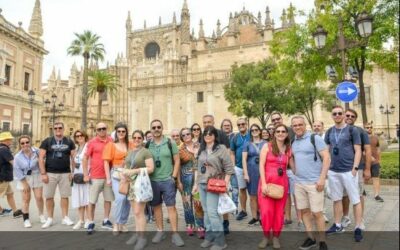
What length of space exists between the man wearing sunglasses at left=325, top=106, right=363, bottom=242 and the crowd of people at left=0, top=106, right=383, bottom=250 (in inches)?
0.6

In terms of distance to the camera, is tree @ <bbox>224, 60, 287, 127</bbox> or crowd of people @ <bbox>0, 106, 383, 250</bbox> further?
tree @ <bbox>224, 60, 287, 127</bbox>

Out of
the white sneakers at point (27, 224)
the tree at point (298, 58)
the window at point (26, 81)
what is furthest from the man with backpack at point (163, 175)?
the window at point (26, 81)

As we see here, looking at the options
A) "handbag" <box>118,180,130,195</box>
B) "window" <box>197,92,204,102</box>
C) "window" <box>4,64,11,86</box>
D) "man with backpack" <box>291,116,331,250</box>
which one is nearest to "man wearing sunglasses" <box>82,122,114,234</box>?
"handbag" <box>118,180,130,195</box>

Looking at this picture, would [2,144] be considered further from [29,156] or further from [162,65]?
[162,65]

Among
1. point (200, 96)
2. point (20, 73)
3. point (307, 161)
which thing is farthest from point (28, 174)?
point (200, 96)

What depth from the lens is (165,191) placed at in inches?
212

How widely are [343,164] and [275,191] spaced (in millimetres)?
1503

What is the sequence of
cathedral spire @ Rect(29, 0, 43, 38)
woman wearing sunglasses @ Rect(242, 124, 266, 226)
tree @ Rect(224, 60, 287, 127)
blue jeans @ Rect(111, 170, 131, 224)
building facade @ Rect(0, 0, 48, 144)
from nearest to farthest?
blue jeans @ Rect(111, 170, 131, 224)
woman wearing sunglasses @ Rect(242, 124, 266, 226)
tree @ Rect(224, 60, 287, 127)
building facade @ Rect(0, 0, 48, 144)
cathedral spire @ Rect(29, 0, 43, 38)

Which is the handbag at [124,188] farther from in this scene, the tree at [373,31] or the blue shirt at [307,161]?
the tree at [373,31]

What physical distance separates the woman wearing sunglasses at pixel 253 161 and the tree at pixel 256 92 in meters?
22.4

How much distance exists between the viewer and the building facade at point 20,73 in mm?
29375

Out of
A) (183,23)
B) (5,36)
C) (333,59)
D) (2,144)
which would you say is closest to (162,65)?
(183,23)

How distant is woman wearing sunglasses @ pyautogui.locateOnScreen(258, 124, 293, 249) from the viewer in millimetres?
4832

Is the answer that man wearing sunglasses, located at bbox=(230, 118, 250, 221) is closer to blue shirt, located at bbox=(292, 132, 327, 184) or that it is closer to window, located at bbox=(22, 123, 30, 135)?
blue shirt, located at bbox=(292, 132, 327, 184)
